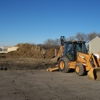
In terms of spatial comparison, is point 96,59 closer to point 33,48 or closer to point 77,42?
point 77,42

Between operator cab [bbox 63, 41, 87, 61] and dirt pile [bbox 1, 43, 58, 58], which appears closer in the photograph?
operator cab [bbox 63, 41, 87, 61]

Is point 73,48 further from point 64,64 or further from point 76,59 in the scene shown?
point 64,64

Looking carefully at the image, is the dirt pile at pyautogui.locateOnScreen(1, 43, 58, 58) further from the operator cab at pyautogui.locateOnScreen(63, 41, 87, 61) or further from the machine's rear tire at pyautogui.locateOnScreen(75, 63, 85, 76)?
the machine's rear tire at pyautogui.locateOnScreen(75, 63, 85, 76)

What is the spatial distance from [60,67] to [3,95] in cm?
919

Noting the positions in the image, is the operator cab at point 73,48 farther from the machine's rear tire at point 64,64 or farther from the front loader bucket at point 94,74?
the front loader bucket at point 94,74

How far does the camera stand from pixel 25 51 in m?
47.6

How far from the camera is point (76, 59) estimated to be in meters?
16.6

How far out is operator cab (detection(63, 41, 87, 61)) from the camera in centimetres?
1669

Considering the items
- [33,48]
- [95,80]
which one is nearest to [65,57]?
[95,80]

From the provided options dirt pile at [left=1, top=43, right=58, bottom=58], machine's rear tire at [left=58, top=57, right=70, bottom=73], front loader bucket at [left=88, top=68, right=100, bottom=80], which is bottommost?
front loader bucket at [left=88, top=68, right=100, bottom=80]

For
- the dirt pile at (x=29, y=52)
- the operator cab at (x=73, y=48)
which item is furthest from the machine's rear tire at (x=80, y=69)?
the dirt pile at (x=29, y=52)

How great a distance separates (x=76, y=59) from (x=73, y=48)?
87cm

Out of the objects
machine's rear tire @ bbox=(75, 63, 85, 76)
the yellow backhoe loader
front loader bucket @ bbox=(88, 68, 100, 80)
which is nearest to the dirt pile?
the yellow backhoe loader

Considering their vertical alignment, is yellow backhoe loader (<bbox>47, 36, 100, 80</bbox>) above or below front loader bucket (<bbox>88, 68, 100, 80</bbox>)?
above
